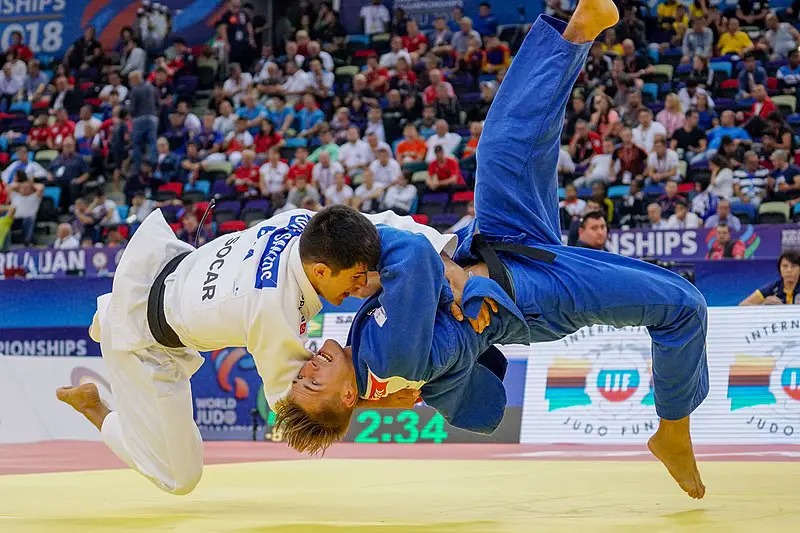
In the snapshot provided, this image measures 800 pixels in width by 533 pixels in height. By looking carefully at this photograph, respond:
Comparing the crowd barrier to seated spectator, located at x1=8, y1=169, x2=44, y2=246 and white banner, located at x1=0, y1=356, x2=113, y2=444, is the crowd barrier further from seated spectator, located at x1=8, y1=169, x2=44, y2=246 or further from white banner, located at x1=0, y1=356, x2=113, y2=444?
seated spectator, located at x1=8, y1=169, x2=44, y2=246

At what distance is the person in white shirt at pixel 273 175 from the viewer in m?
12.8

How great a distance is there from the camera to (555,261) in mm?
3215

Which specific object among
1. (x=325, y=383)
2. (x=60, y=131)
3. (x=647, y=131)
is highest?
(x=325, y=383)

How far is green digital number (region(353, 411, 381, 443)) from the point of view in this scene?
7934 mm

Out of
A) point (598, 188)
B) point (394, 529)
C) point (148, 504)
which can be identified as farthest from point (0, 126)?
point (394, 529)

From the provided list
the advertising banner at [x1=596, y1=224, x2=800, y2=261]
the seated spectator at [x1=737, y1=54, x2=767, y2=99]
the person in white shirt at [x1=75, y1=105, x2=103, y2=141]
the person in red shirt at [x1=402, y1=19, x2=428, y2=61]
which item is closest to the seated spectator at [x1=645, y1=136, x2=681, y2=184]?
the seated spectator at [x1=737, y1=54, x2=767, y2=99]

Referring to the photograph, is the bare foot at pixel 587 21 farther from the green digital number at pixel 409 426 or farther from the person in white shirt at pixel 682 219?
the person in white shirt at pixel 682 219

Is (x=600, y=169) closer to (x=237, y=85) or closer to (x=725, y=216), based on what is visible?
(x=725, y=216)

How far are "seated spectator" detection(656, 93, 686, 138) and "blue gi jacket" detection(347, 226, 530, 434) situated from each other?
9.15 m

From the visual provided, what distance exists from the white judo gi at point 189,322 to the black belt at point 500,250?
13cm

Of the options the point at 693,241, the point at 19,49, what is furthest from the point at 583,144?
the point at 19,49

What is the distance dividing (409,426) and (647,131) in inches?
209

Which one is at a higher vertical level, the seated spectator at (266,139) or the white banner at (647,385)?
the seated spectator at (266,139)

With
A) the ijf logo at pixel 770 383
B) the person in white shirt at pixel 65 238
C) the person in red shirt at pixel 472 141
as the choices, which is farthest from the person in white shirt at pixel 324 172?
the ijf logo at pixel 770 383
